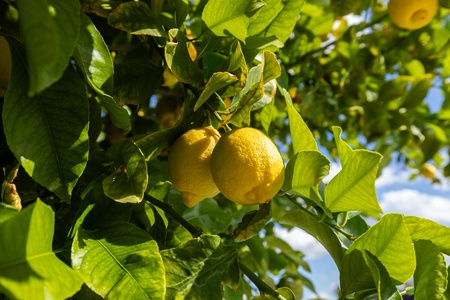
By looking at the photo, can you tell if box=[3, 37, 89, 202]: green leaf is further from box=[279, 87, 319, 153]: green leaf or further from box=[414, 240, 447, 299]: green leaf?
box=[414, 240, 447, 299]: green leaf

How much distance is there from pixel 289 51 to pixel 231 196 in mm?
1072

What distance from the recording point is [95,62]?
639mm

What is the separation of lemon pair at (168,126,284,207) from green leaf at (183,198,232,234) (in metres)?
0.39

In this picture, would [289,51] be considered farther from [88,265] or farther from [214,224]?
[88,265]

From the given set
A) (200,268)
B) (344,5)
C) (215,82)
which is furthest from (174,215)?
(344,5)

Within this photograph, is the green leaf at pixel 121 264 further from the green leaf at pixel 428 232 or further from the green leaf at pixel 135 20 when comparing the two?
the green leaf at pixel 428 232

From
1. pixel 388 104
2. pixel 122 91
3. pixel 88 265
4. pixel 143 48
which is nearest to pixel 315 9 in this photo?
pixel 388 104

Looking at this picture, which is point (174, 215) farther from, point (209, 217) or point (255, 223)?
point (209, 217)

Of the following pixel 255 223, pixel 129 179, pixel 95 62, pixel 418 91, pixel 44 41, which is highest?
pixel 44 41

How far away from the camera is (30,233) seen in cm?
45

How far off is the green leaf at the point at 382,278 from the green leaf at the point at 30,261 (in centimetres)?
38

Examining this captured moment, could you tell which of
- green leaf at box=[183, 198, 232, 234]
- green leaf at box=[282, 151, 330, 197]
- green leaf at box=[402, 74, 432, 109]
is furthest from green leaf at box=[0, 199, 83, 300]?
green leaf at box=[402, 74, 432, 109]

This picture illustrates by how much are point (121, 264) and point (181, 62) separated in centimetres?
29

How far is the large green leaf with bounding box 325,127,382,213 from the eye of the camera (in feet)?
2.28
